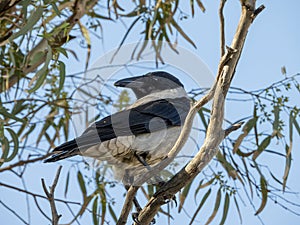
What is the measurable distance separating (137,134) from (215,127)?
56cm

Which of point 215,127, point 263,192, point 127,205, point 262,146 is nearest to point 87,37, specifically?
point 262,146

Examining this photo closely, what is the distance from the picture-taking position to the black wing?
2.12m

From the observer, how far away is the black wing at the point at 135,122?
2.12 m

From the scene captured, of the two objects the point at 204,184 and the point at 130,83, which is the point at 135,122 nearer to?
the point at 130,83

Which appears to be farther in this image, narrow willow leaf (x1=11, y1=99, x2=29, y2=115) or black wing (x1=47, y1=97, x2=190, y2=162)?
narrow willow leaf (x1=11, y1=99, x2=29, y2=115)

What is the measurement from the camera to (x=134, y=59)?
2.79 metres

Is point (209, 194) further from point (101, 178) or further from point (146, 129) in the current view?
point (146, 129)

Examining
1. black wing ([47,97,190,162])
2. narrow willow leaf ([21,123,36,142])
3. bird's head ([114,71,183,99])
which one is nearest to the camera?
black wing ([47,97,190,162])

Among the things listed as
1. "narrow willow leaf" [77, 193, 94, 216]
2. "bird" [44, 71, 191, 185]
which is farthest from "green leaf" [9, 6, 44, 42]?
"narrow willow leaf" [77, 193, 94, 216]

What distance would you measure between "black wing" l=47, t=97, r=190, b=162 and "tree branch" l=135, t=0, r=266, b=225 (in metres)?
0.34

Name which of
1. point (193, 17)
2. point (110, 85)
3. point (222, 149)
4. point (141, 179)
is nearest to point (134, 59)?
point (110, 85)

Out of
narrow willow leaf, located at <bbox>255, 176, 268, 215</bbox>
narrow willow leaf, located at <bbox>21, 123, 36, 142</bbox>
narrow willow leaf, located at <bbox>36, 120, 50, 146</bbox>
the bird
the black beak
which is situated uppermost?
narrow willow leaf, located at <bbox>21, 123, 36, 142</bbox>

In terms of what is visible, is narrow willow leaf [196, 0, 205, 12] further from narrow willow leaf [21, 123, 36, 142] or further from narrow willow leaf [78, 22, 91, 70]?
narrow willow leaf [21, 123, 36, 142]

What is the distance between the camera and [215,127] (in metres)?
1.74
